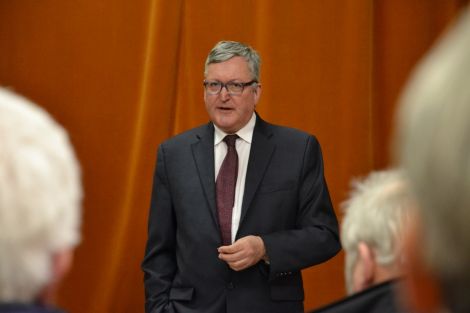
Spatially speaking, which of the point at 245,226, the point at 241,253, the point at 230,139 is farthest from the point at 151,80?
the point at 241,253

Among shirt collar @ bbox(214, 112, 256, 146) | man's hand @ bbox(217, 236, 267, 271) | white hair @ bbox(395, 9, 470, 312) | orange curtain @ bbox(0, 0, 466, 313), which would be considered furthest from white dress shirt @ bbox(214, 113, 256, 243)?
white hair @ bbox(395, 9, 470, 312)

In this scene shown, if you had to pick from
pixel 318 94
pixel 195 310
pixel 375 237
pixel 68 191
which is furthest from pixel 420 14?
pixel 68 191

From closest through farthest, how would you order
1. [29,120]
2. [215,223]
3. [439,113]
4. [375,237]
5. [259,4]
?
1. [439,113]
2. [29,120]
3. [375,237]
4. [215,223]
5. [259,4]

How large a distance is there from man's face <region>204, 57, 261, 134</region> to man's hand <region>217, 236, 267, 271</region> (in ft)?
1.53

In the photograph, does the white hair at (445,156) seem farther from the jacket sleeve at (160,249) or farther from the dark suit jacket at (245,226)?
the jacket sleeve at (160,249)

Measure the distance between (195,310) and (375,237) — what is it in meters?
1.50

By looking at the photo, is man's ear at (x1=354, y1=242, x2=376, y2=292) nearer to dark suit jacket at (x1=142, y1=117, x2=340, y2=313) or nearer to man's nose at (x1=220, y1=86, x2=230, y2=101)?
dark suit jacket at (x1=142, y1=117, x2=340, y2=313)

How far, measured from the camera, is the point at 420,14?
450cm

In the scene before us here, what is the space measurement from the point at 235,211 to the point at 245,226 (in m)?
0.08

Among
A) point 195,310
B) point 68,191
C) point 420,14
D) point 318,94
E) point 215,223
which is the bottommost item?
point 195,310

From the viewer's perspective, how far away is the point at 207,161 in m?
3.14

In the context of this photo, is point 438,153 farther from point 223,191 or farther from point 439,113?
point 223,191

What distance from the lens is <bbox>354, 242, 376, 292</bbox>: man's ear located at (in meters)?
1.68

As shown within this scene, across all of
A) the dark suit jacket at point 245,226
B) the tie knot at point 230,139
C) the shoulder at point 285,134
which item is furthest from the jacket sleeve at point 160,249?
the shoulder at point 285,134
